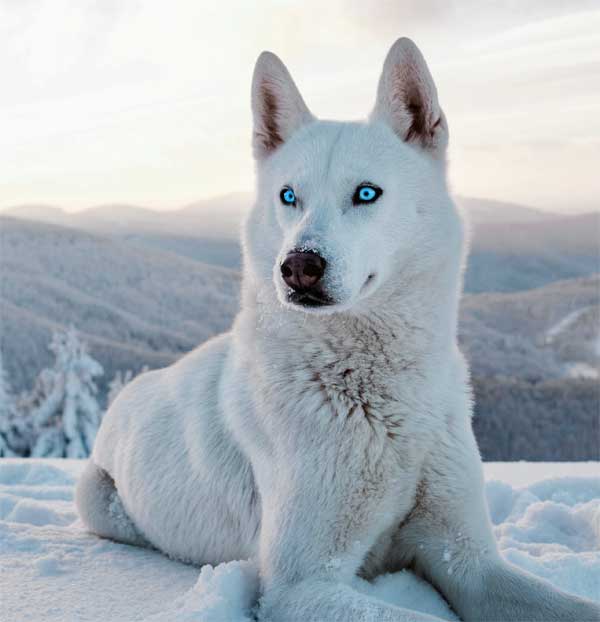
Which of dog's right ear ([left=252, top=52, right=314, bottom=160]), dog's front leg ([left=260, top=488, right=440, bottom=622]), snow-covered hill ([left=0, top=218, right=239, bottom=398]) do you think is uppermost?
dog's right ear ([left=252, top=52, right=314, bottom=160])

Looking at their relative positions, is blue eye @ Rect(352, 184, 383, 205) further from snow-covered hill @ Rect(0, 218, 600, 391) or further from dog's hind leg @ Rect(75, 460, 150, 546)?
snow-covered hill @ Rect(0, 218, 600, 391)

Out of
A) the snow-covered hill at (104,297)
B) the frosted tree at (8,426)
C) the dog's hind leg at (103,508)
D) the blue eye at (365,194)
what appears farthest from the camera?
the snow-covered hill at (104,297)

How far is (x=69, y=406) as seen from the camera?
54.1ft

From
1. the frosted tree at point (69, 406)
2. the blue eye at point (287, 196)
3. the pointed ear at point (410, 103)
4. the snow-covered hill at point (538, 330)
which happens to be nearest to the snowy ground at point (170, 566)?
the blue eye at point (287, 196)

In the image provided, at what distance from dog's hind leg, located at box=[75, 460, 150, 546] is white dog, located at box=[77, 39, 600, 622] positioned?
478mm

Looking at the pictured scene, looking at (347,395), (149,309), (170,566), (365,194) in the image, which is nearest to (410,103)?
(365,194)

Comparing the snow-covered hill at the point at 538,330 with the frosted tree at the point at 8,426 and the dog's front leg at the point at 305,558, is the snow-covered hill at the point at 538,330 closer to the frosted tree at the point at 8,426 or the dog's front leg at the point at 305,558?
the frosted tree at the point at 8,426

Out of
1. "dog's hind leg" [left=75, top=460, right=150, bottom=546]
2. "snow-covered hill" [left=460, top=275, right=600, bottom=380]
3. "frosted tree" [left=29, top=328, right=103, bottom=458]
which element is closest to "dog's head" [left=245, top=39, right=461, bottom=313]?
"dog's hind leg" [left=75, top=460, right=150, bottom=546]

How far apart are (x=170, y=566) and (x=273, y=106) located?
7.91 feet

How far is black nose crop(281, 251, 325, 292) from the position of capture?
2.70 m

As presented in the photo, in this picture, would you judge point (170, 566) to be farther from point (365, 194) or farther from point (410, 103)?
point (410, 103)

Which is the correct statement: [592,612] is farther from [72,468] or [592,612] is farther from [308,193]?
[72,468]

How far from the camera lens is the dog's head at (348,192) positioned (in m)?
2.79

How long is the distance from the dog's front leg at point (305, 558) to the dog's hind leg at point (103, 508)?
1.27 meters
